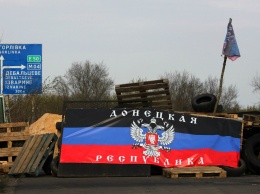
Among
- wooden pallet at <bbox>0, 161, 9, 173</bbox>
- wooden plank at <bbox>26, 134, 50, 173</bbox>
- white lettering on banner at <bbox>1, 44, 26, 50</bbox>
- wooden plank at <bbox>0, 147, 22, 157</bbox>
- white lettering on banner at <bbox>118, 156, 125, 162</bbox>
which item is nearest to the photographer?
wooden plank at <bbox>26, 134, 50, 173</bbox>

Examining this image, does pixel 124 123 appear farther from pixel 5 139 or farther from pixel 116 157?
pixel 5 139

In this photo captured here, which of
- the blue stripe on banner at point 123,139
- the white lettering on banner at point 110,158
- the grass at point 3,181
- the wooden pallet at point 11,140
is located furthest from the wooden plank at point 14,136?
the white lettering on banner at point 110,158

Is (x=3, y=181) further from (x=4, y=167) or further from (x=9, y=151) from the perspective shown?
(x=9, y=151)

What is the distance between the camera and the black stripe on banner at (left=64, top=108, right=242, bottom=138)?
15.4 meters

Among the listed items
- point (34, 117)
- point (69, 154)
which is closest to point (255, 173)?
point (69, 154)

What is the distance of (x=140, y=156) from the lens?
50.0ft

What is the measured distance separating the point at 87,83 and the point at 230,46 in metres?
43.4

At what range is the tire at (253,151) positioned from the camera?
15.8m

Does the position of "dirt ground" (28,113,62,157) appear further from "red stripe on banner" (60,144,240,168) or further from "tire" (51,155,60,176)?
"red stripe on banner" (60,144,240,168)

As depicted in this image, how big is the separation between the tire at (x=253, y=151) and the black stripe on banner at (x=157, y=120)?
52 cm

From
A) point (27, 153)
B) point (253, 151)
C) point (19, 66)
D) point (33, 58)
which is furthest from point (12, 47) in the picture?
point (253, 151)

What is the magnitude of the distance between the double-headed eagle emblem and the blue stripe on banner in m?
0.11

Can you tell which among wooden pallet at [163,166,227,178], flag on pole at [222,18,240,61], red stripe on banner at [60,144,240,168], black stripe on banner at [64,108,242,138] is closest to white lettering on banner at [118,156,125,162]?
red stripe on banner at [60,144,240,168]

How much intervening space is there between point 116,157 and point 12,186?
11.5 feet
